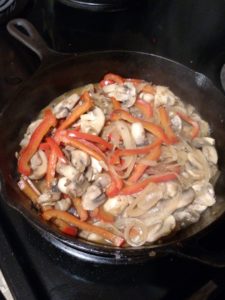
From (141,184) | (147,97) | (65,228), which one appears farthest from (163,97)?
(65,228)

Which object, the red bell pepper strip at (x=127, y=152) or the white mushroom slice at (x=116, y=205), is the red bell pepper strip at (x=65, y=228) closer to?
the white mushroom slice at (x=116, y=205)

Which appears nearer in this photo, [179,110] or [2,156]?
[2,156]

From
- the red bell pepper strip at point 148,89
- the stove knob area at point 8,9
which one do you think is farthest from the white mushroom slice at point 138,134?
the stove knob area at point 8,9

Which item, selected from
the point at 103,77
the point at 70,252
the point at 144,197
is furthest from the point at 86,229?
the point at 103,77

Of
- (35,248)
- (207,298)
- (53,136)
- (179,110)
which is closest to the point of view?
(207,298)

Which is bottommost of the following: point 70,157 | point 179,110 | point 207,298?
point 207,298

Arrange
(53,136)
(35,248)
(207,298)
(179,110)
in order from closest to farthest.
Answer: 1. (207,298)
2. (35,248)
3. (53,136)
4. (179,110)

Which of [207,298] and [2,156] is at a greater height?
[2,156]

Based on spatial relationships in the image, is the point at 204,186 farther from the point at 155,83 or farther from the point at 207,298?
the point at 155,83
